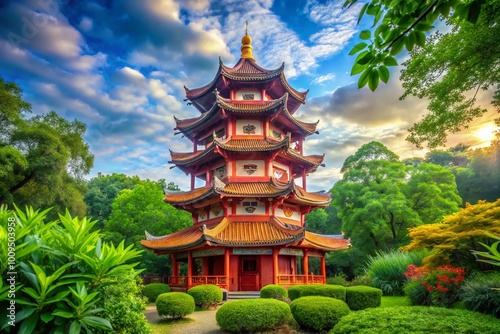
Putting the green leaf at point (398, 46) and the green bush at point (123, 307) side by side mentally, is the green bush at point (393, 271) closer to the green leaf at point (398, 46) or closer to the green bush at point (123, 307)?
the green bush at point (123, 307)

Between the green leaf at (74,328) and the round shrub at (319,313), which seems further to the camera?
the round shrub at (319,313)

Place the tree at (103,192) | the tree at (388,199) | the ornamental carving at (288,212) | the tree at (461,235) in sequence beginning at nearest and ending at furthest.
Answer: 1. the tree at (461,235)
2. the ornamental carving at (288,212)
3. the tree at (388,199)
4. the tree at (103,192)

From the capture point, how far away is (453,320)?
209 inches

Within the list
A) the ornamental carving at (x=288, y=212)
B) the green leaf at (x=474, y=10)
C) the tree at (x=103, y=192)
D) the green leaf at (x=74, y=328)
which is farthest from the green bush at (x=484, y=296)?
the tree at (x=103, y=192)

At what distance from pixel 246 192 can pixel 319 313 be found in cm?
913

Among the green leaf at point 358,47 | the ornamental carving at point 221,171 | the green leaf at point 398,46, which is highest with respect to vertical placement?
the ornamental carving at point 221,171

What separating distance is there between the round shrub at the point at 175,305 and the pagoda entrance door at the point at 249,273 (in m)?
6.21

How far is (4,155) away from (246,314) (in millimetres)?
17876

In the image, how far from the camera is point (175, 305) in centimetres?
1081

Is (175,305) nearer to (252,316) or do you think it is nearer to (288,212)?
(252,316)

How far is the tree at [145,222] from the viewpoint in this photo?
27.0 m

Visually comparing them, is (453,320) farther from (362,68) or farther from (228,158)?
(228,158)

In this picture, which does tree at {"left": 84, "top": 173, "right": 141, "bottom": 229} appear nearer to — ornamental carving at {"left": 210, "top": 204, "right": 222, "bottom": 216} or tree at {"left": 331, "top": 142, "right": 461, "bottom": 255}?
ornamental carving at {"left": 210, "top": 204, "right": 222, "bottom": 216}

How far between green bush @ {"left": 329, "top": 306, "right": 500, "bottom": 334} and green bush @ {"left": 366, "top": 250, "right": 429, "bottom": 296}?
10.8 m
